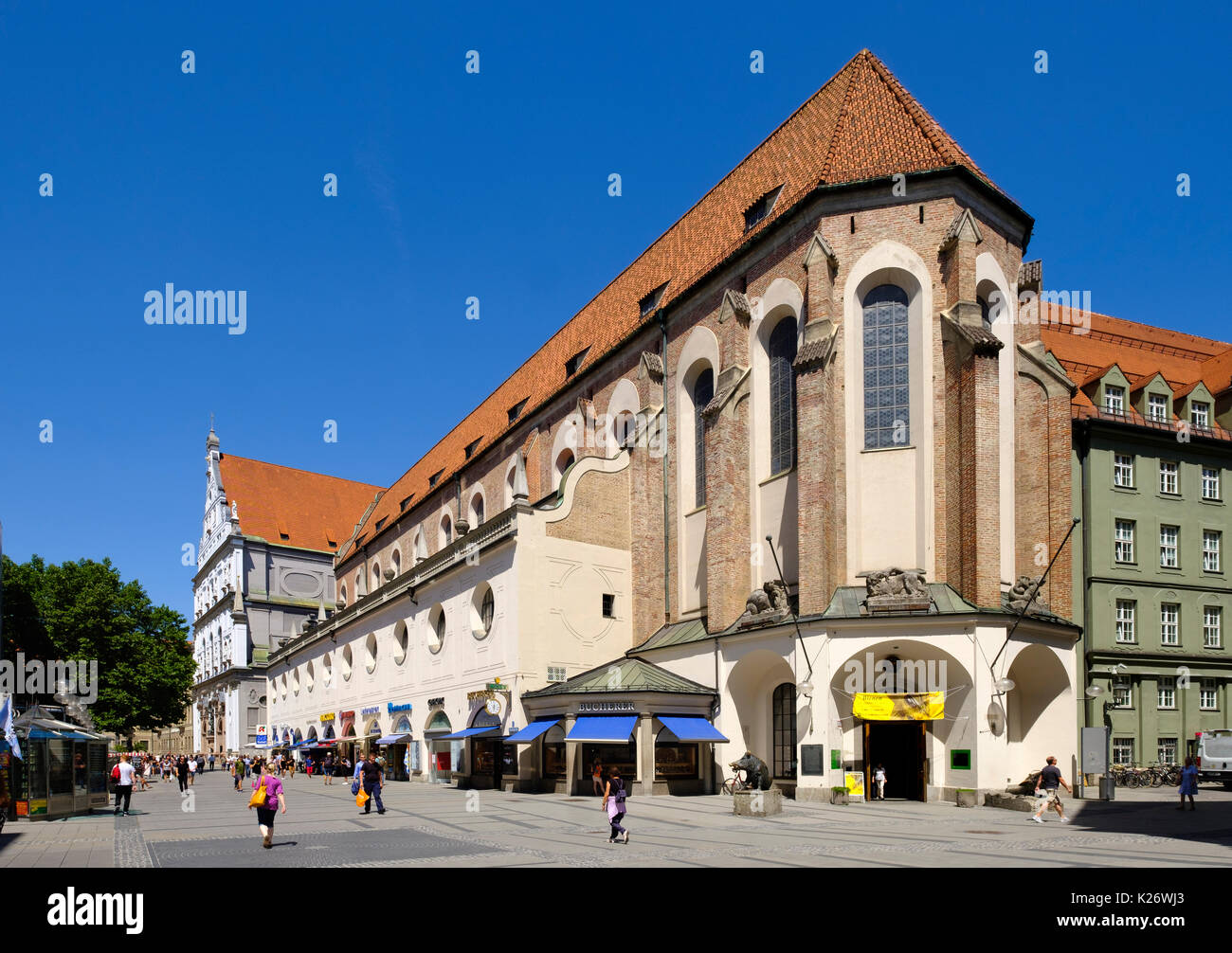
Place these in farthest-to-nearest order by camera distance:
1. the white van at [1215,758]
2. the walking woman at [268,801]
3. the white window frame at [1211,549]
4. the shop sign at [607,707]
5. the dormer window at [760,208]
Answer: the white window frame at [1211,549], the white van at [1215,758], the dormer window at [760,208], the shop sign at [607,707], the walking woman at [268,801]

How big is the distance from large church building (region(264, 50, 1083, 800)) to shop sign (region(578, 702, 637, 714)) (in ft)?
0.22

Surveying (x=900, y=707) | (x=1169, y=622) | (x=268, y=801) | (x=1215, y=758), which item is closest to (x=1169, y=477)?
(x=1169, y=622)

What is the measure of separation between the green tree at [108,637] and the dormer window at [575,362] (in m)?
37.7

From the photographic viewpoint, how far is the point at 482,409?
66875 millimetres

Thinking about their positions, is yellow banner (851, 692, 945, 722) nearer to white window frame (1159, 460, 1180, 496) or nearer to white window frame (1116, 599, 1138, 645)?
white window frame (1116, 599, 1138, 645)

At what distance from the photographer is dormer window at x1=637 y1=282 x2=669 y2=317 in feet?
142

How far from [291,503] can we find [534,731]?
7467cm

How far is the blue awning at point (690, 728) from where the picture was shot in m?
32.3

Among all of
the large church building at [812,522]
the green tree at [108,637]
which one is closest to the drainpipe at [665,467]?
the large church building at [812,522]

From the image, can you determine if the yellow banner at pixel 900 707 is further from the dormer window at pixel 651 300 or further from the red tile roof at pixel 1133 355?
the red tile roof at pixel 1133 355

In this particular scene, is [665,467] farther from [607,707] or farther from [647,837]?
[647,837]

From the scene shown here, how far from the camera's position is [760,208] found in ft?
122
